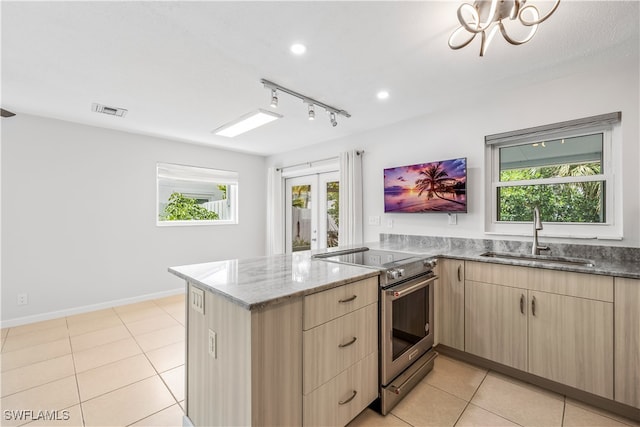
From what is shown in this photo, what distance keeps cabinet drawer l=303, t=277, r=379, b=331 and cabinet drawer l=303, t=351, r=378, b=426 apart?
350 mm

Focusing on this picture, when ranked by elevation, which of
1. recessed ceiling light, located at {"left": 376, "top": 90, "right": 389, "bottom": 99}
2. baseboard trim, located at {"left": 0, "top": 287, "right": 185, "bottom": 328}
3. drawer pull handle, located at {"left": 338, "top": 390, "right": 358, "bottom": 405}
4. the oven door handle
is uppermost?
recessed ceiling light, located at {"left": 376, "top": 90, "right": 389, "bottom": 99}

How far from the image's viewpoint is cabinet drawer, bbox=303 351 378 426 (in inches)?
56.1

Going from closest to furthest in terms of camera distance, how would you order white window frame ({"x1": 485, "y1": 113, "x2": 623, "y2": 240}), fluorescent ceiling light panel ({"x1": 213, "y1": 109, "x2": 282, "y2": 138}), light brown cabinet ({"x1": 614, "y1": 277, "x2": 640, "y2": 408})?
1. light brown cabinet ({"x1": 614, "y1": 277, "x2": 640, "y2": 408})
2. white window frame ({"x1": 485, "y1": 113, "x2": 623, "y2": 240})
3. fluorescent ceiling light panel ({"x1": 213, "y1": 109, "x2": 282, "y2": 138})

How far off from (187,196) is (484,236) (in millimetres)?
4303

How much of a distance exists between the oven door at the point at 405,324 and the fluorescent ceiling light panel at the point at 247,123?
89.4 inches

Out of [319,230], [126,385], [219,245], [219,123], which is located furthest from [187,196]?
[126,385]

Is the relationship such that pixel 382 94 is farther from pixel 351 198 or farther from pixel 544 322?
pixel 544 322

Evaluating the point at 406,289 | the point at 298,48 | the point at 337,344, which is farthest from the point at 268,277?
the point at 298,48

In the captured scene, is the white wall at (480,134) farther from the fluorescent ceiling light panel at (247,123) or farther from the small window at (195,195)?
the small window at (195,195)

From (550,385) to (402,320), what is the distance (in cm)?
114

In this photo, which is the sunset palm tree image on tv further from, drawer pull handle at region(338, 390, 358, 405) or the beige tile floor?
drawer pull handle at region(338, 390, 358, 405)

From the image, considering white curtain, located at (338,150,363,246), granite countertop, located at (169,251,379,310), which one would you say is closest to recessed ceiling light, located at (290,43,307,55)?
granite countertop, located at (169,251,379,310)

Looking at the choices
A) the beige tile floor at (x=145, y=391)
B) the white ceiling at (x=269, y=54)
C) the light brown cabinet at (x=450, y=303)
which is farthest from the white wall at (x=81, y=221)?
the light brown cabinet at (x=450, y=303)

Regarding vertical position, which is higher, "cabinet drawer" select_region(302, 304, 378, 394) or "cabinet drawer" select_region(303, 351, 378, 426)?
"cabinet drawer" select_region(302, 304, 378, 394)
